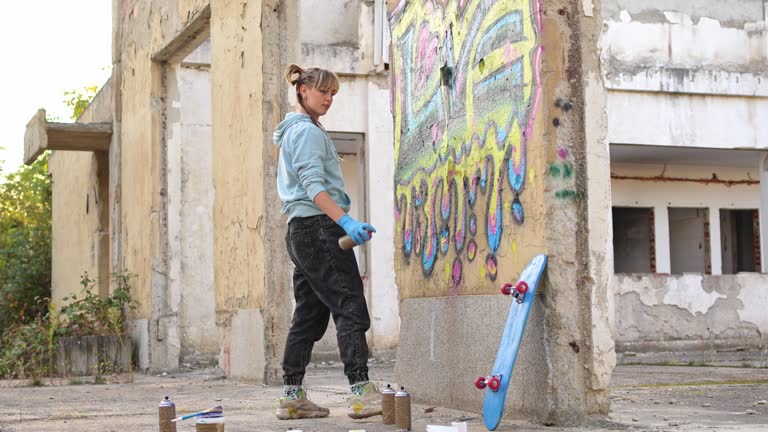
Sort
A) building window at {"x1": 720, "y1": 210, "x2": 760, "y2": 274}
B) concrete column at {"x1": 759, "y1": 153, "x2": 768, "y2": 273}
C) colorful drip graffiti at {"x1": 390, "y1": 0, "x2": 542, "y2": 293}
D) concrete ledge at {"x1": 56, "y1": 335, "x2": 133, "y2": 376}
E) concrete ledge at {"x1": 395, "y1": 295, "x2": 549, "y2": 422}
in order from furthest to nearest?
building window at {"x1": 720, "y1": 210, "x2": 760, "y2": 274}
concrete column at {"x1": 759, "y1": 153, "x2": 768, "y2": 273}
concrete ledge at {"x1": 56, "y1": 335, "x2": 133, "y2": 376}
colorful drip graffiti at {"x1": 390, "y1": 0, "x2": 542, "y2": 293}
concrete ledge at {"x1": 395, "y1": 295, "x2": 549, "y2": 422}

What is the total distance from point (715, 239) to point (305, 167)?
47.5 feet

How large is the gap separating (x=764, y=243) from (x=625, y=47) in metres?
3.96

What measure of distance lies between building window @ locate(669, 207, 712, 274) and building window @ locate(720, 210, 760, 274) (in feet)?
3.54

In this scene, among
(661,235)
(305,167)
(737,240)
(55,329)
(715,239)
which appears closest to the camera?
(305,167)

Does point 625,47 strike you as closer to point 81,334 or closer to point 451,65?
point 81,334

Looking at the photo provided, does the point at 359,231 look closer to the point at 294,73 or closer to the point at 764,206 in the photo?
the point at 294,73

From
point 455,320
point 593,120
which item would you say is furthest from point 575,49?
point 455,320

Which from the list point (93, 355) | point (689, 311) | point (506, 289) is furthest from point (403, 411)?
point (689, 311)

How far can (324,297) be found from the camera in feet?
17.5

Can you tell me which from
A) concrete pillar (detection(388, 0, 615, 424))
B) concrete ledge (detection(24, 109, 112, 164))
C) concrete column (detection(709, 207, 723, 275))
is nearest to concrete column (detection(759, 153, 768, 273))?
concrete column (detection(709, 207, 723, 275))

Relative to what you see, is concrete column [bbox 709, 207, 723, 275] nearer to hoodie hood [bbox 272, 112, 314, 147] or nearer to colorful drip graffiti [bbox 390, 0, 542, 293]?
colorful drip graffiti [bbox 390, 0, 542, 293]

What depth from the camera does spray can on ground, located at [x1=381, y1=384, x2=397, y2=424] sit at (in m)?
4.93

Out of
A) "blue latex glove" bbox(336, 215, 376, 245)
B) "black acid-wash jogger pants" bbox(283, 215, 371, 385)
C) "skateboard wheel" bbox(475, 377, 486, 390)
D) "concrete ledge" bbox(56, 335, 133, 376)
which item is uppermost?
"blue latex glove" bbox(336, 215, 376, 245)

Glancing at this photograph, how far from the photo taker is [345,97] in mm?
14812
